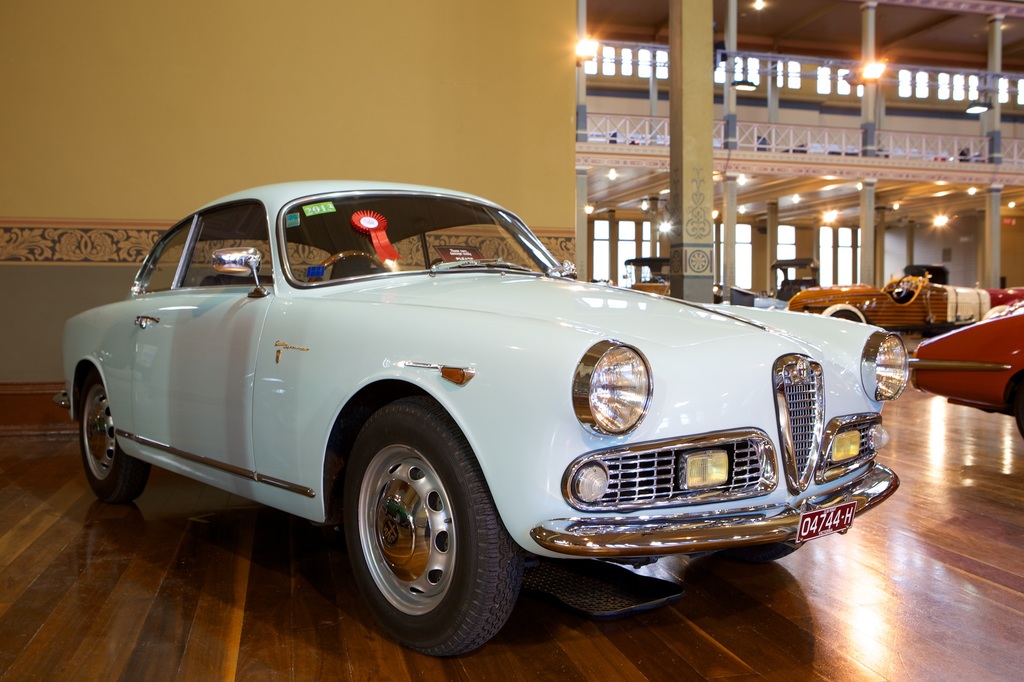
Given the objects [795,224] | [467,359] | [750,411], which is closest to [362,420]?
[467,359]

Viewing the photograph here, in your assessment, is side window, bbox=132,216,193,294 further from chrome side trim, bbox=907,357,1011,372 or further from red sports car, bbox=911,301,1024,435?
red sports car, bbox=911,301,1024,435

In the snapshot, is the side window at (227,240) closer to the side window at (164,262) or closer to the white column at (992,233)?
the side window at (164,262)

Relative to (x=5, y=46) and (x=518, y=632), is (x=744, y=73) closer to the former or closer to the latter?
(x=5, y=46)

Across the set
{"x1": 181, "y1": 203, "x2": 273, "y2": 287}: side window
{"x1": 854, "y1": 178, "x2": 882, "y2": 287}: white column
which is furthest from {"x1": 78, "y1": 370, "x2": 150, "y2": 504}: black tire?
{"x1": 854, "y1": 178, "x2": 882, "y2": 287}: white column

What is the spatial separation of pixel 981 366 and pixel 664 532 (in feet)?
11.8

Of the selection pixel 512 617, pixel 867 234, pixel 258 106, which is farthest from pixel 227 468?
pixel 867 234

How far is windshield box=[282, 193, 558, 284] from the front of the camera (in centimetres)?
296

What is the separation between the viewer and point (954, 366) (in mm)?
4871

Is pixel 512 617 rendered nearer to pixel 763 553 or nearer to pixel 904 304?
pixel 763 553

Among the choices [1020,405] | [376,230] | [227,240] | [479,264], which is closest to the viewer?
[376,230]

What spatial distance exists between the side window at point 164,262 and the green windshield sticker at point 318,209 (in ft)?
3.01

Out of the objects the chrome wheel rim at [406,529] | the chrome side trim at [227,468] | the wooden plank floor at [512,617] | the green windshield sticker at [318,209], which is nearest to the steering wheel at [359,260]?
the green windshield sticker at [318,209]

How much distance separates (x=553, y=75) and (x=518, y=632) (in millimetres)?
5314

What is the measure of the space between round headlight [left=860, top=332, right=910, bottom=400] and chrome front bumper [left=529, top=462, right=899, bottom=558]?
64 centimetres
